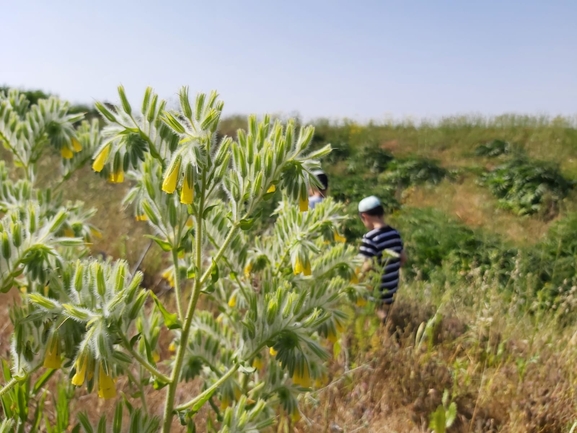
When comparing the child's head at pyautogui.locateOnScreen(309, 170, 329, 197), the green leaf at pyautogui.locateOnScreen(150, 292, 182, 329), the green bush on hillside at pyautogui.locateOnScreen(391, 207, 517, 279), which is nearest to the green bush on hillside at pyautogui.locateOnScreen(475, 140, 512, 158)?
the green bush on hillside at pyautogui.locateOnScreen(391, 207, 517, 279)

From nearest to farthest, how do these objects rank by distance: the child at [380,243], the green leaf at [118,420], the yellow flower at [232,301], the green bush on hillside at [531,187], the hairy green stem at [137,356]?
the hairy green stem at [137,356]
the green leaf at [118,420]
the yellow flower at [232,301]
the child at [380,243]
the green bush on hillside at [531,187]

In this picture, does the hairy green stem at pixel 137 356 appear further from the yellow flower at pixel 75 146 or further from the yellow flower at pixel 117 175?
the yellow flower at pixel 75 146

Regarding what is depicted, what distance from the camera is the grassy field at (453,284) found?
9.29ft

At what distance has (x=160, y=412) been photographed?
235cm

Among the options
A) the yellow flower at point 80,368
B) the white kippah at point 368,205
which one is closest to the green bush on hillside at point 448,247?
the white kippah at point 368,205

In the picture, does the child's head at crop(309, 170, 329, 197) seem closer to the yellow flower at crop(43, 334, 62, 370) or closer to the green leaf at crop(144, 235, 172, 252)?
the green leaf at crop(144, 235, 172, 252)

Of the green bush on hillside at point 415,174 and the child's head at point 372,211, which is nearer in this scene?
the child's head at point 372,211

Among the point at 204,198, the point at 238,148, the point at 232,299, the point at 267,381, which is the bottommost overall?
the point at 267,381

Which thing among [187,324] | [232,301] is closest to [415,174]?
[232,301]

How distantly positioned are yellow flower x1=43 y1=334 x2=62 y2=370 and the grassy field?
3.11ft

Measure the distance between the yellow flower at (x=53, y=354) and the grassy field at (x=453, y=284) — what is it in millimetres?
947

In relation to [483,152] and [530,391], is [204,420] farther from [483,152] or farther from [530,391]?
[483,152]

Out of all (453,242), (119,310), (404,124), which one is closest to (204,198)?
(119,310)

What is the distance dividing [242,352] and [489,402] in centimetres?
185
